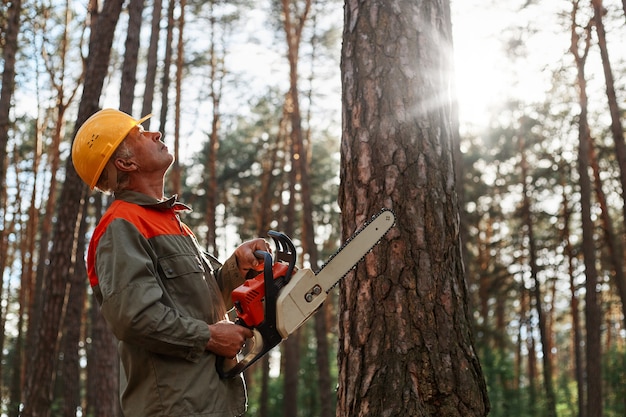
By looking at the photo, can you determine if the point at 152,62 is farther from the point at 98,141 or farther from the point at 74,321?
the point at 98,141

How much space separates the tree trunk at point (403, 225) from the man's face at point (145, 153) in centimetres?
96

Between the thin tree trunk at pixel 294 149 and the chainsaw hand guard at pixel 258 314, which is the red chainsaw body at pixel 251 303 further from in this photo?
the thin tree trunk at pixel 294 149

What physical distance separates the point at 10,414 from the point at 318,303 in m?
14.9

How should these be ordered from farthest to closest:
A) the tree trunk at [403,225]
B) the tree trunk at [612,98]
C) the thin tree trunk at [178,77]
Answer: the thin tree trunk at [178,77] → the tree trunk at [612,98] → the tree trunk at [403,225]

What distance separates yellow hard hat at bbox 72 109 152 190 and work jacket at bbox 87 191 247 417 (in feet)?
0.50

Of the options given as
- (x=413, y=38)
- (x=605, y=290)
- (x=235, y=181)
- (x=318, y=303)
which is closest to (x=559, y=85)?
(x=235, y=181)

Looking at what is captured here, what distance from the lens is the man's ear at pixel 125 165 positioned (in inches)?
107

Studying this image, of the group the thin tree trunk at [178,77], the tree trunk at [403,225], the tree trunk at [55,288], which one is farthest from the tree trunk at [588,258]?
the tree trunk at [403,225]

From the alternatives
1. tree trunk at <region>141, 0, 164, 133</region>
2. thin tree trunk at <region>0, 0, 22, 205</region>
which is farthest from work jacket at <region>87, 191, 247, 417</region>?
tree trunk at <region>141, 0, 164, 133</region>

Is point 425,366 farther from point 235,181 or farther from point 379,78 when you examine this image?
point 235,181

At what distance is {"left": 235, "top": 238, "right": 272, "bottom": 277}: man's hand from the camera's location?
285 cm

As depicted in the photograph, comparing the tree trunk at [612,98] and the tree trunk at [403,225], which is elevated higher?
the tree trunk at [612,98]

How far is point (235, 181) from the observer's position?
72.8ft

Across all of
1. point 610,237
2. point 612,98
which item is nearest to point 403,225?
point 612,98
